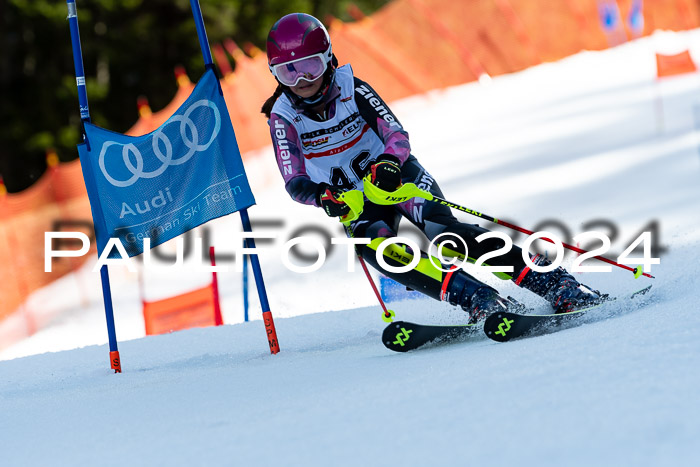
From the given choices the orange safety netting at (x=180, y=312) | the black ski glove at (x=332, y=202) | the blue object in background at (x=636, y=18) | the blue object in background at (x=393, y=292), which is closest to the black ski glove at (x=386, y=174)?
the black ski glove at (x=332, y=202)

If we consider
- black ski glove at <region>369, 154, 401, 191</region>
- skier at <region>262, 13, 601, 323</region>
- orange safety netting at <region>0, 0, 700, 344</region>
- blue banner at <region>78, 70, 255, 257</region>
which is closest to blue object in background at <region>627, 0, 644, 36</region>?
orange safety netting at <region>0, 0, 700, 344</region>

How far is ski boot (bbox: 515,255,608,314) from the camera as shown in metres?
4.35

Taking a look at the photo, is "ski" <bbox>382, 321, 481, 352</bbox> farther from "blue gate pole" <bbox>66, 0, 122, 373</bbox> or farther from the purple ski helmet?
"blue gate pole" <bbox>66, 0, 122, 373</bbox>

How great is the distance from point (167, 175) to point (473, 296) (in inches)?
74.1

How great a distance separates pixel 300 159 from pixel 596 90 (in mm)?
13334

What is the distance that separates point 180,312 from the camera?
25.9 ft

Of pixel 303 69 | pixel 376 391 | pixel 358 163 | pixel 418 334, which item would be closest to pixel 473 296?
pixel 418 334

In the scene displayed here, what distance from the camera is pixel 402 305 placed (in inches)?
248

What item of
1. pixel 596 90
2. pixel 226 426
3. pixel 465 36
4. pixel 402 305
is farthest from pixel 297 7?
pixel 226 426

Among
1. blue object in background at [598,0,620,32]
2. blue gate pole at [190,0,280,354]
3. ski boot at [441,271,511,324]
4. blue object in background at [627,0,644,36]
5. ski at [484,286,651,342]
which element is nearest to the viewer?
ski at [484,286,651,342]

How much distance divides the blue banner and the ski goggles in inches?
31.6

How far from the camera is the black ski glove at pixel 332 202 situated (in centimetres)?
439

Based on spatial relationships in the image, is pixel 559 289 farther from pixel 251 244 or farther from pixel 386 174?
pixel 251 244

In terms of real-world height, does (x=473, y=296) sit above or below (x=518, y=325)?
above
